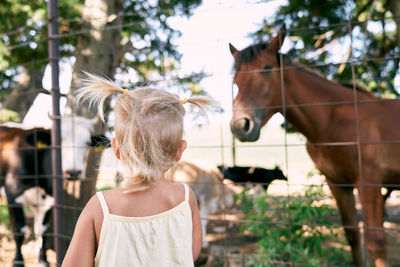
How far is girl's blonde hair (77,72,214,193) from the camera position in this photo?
4.60ft

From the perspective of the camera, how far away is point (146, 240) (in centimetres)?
138

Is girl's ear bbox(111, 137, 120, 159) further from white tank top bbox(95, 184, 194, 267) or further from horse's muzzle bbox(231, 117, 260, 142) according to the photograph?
horse's muzzle bbox(231, 117, 260, 142)

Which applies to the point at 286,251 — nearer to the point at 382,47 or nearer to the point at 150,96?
the point at 150,96

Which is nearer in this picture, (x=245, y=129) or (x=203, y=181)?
(x=245, y=129)

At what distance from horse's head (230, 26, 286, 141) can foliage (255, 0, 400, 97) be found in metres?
2.64

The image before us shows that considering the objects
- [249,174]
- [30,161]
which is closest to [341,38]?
[249,174]

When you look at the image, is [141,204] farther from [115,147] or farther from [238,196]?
[238,196]

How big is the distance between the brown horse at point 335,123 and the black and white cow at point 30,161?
200 centimetres

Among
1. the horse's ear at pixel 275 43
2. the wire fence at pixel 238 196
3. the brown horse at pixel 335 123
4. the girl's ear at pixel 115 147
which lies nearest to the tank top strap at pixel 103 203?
the girl's ear at pixel 115 147

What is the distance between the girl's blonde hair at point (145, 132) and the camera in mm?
1403

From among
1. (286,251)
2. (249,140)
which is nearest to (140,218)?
(249,140)

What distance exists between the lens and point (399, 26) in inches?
163

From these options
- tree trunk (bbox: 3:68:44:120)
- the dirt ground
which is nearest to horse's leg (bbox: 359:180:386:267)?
the dirt ground

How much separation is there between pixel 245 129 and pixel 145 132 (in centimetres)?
189
